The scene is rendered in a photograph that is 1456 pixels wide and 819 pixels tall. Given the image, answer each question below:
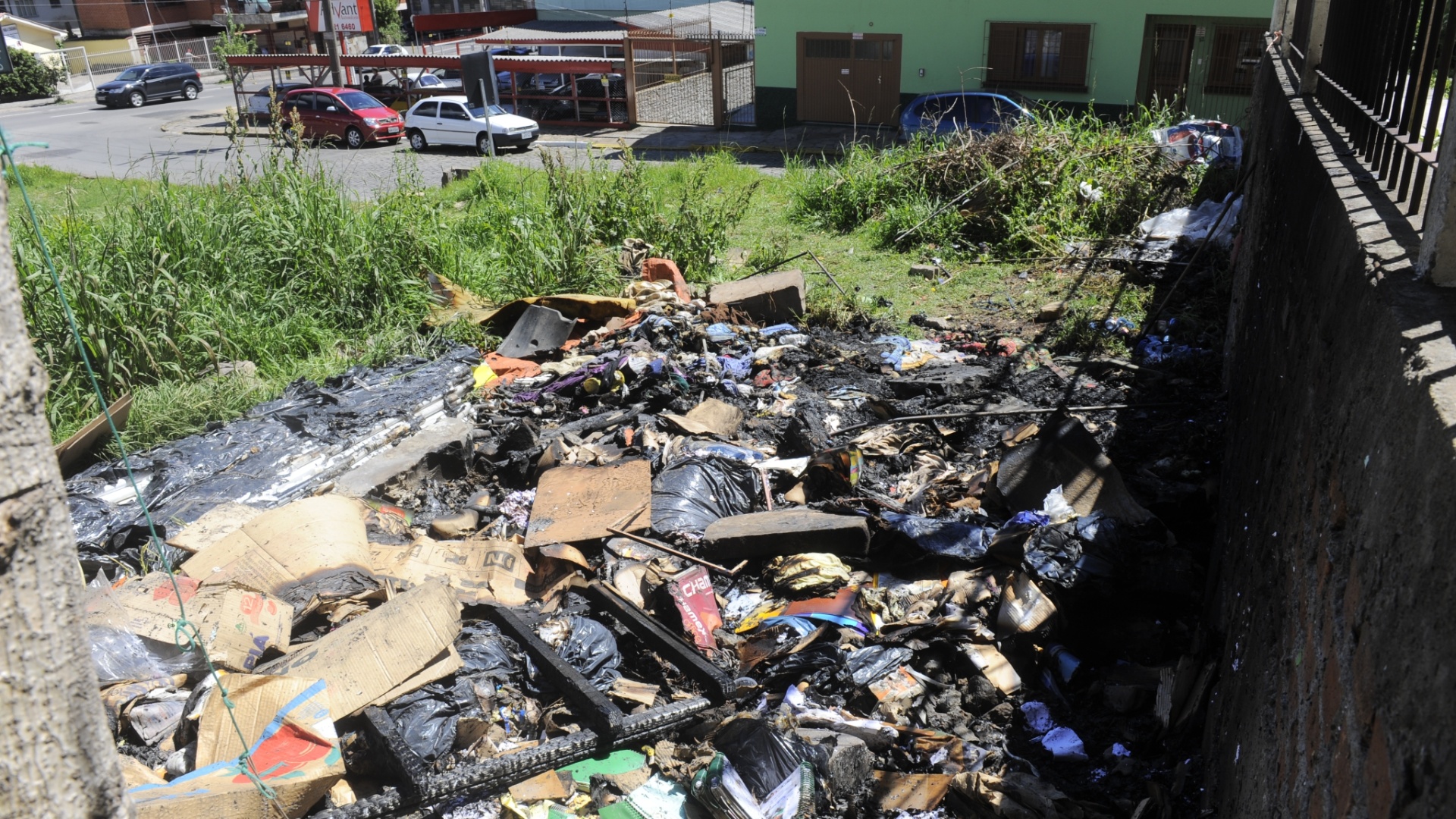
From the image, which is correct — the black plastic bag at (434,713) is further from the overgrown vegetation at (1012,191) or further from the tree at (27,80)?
the tree at (27,80)

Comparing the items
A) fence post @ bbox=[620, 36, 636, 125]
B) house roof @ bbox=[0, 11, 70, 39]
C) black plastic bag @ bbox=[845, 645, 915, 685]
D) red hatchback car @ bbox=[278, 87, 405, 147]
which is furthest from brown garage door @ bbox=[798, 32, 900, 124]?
house roof @ bbox=[0, 11, 70, 39]

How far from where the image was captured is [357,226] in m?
7.88

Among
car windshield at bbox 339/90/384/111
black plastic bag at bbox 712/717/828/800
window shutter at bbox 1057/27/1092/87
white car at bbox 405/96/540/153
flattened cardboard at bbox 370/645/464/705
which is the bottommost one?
black plastic bag at bbox 712/717/828/800

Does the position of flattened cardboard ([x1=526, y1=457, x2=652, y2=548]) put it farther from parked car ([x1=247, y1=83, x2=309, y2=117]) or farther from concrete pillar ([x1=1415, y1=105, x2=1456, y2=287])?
parked car ([x1=247, y1=83, x2=309, y2=117])

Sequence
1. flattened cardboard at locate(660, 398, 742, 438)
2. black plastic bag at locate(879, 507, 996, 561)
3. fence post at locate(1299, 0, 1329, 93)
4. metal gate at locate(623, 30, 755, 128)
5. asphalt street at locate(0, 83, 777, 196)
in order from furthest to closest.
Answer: metal gate at locate(623, 30, 755, 128)
asphalt street at locate(0, 83, 777, 196)
flattened cardboard at locate(660, 398, 742, 438)
fence post at locate(1299, 0, 1329, 93)
black plastic bag at locate(879, 507, 996, 561)

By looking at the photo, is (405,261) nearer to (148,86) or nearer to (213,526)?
(213,526)

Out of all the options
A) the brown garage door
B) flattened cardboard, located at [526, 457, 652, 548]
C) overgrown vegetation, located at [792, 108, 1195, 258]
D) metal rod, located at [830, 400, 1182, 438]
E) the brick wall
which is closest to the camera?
the brick wall

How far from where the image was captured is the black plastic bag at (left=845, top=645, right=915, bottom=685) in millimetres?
3756

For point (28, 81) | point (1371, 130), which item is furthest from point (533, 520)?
point (28, 81)

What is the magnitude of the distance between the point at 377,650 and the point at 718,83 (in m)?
20.8

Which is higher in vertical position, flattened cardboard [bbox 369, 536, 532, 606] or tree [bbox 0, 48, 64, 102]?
tree [bbox 0, 48, 64, 102]

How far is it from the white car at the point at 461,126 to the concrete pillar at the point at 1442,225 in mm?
19926

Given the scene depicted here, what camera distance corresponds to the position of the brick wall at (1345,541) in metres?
1.35

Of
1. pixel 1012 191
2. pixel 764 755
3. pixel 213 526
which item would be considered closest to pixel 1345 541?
pixel 764 755
